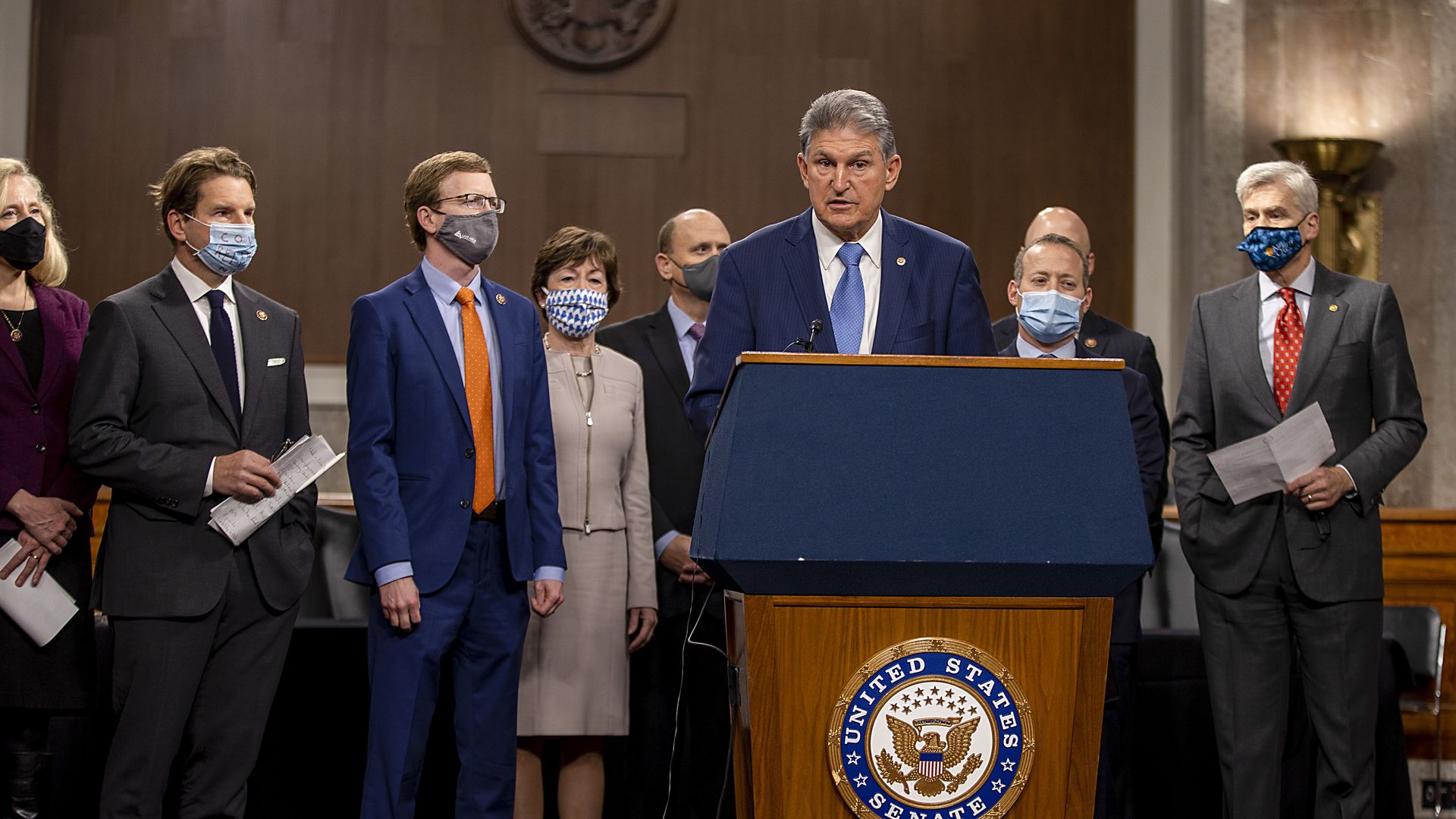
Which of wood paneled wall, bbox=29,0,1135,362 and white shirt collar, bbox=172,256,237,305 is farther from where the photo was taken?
wood paneled wall, bbox=29,0,1135,362

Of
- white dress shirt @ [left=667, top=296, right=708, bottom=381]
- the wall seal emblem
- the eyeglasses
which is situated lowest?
white dress shirt @ [left=667, top=296, right=708, bottom=381]

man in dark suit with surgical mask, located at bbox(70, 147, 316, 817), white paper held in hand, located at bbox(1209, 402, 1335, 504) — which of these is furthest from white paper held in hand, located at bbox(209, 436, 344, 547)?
white paper held in hand, located at bbox(1209, 402, 1335, 504)

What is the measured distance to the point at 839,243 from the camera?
2.59 meters

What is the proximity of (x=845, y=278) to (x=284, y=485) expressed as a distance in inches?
50.2

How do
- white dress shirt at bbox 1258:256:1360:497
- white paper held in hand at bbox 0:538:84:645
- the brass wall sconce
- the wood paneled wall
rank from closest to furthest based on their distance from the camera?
1. white paper held in hand at bbox 0:538:84:645
2. white dress shirt at bbox 1258:256:1360:497
3. the brass wall sconce
4. the wood paneled wall

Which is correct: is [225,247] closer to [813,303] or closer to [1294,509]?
[813,303]

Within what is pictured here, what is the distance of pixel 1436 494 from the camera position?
5820 millimetres

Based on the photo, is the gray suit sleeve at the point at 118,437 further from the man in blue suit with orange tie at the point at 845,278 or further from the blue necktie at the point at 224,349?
the man in blue suit with orange tie at the point at 845,278

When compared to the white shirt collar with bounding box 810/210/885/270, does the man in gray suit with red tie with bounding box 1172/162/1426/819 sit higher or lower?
lower

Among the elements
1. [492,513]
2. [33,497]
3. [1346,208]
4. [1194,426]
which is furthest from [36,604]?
[1346,208]

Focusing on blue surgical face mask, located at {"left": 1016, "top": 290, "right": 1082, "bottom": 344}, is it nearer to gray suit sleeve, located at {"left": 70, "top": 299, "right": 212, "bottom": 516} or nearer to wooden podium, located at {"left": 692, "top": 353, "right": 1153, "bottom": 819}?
wooden podium, located at {"left": 692, "top": 353, "right": 1153, "bottom": 819}

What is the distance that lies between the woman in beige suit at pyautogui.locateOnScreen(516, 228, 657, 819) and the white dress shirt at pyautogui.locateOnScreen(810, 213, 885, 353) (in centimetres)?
99

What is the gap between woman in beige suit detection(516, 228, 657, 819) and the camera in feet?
11.0

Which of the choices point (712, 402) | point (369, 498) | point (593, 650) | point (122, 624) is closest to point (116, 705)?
point (122, 624)
